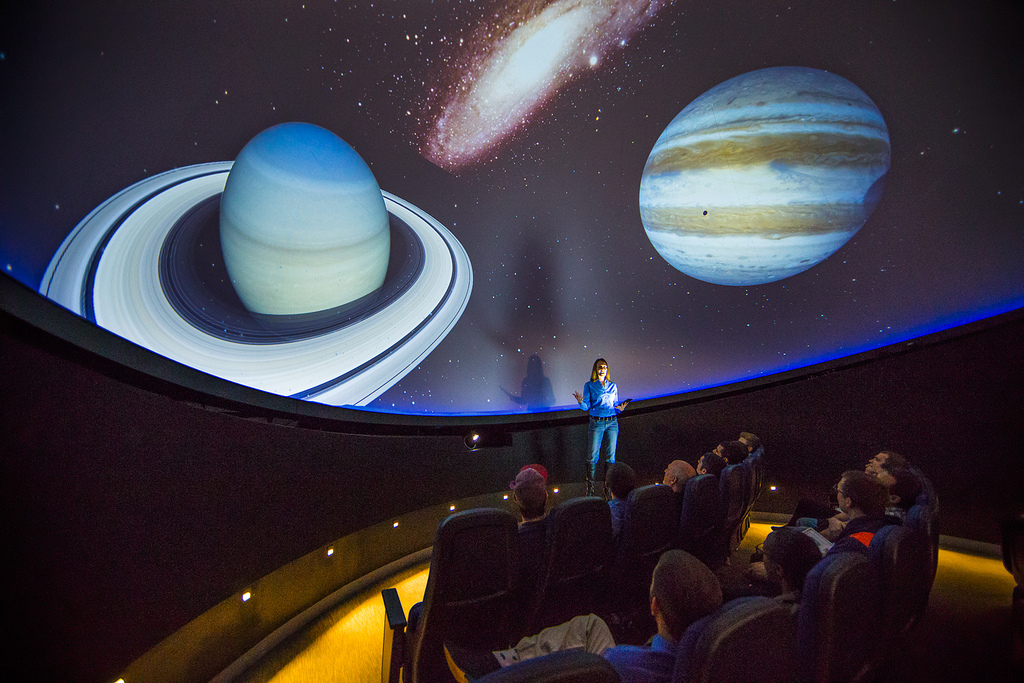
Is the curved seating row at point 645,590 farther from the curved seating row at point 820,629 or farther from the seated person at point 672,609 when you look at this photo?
the seated person at point 672,609

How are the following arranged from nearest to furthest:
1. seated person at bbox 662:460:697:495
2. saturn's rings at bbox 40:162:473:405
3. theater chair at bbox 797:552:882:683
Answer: theater chair at bbox 797:552:882:683
saturn's rings at bbox 40:162:473:405
seated person at bbox 662:460:697:495

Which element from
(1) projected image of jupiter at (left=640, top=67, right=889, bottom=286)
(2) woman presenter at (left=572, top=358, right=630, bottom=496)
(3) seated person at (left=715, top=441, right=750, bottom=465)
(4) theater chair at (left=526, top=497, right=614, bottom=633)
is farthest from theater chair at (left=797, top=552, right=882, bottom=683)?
(1) projected image of jupiter at (left=640, top=67, right=889, bottom=286)

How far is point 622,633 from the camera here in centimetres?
211

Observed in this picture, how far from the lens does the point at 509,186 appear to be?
15.2 ft

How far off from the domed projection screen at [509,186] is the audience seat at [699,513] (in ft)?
8.70

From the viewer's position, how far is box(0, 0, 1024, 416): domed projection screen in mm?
2539

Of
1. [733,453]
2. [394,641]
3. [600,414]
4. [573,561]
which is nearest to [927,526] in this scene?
[573,561]

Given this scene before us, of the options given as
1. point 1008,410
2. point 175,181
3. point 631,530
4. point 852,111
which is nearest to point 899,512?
point 631,530

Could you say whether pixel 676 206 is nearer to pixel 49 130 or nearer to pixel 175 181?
pixel 175 181

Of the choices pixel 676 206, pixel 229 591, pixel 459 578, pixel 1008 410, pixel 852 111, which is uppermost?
pixel 852 111

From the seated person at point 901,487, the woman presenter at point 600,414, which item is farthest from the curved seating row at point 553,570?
the woman presenter at point 600,414

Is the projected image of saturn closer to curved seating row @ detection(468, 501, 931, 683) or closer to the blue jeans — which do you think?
the blue jeans

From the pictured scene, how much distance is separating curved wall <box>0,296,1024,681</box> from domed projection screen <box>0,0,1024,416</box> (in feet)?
2.43

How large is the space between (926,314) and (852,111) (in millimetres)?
1948
